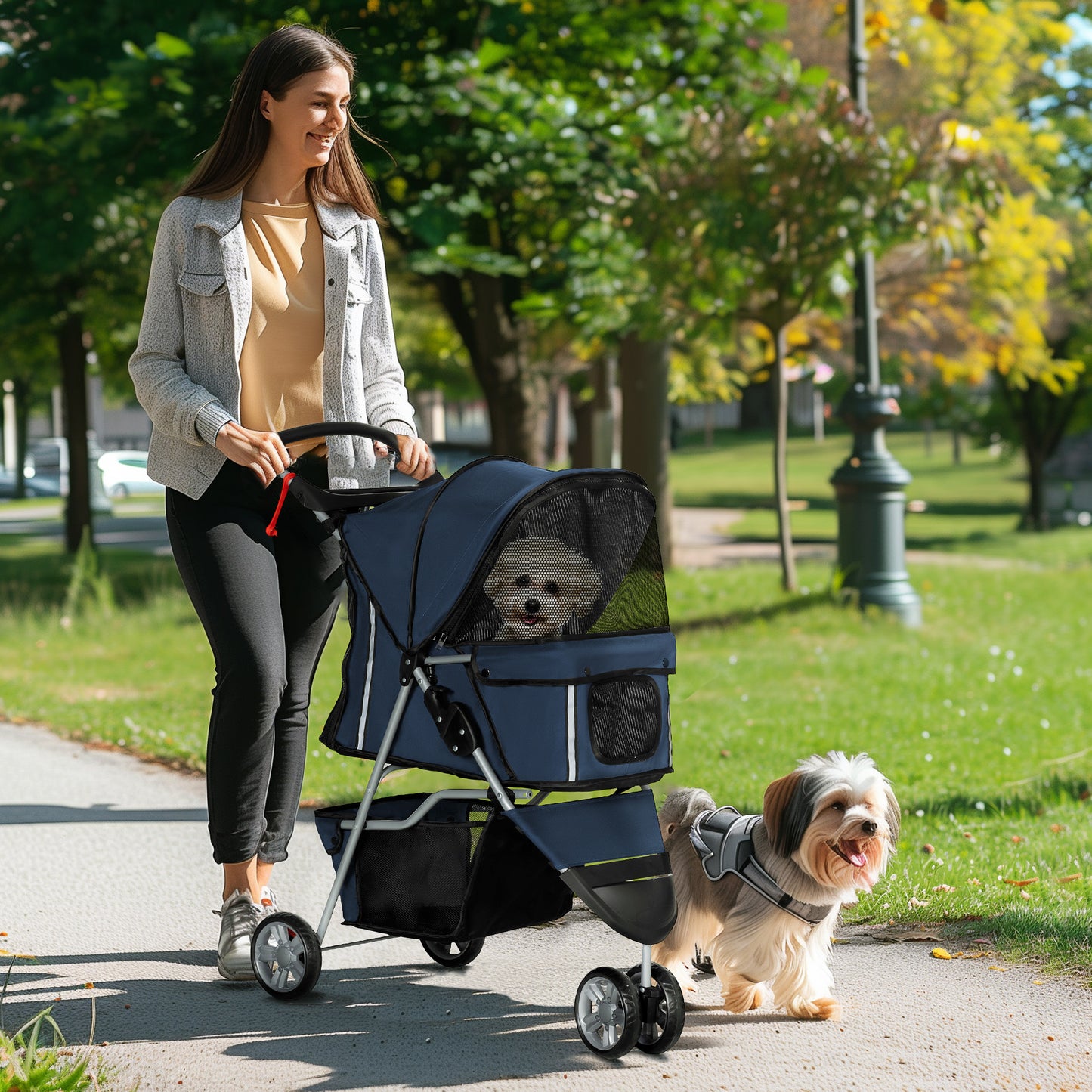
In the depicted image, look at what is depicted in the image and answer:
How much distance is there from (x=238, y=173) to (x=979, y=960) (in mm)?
2853

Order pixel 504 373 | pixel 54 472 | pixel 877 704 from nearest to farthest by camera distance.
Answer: pixel 877 704, pixel 504 373, pixel 54 472

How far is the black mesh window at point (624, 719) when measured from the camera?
314 centimetres

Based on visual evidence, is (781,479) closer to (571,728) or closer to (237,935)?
(237,935)

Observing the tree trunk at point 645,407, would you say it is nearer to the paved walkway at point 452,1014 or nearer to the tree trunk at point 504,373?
the tree trunk at point 504,373

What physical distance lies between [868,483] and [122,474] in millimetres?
36319

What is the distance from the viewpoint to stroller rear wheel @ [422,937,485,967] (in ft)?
12.9

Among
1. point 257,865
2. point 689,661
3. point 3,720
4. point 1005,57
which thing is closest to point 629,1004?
point 257,865

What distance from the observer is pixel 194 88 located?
10461 mm

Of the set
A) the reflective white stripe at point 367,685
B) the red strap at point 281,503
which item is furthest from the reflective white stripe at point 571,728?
the red strap at point 281,503

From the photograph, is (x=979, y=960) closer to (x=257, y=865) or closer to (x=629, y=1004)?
(x=629, y=1004)

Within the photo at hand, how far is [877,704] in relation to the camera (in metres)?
8.42

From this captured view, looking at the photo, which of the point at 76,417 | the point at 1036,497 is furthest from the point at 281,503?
the point at 1036,497

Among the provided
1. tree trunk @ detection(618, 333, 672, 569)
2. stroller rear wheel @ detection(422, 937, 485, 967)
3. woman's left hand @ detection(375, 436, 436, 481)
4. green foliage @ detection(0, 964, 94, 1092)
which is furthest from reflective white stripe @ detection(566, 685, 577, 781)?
tree trunk @ detection(618, 333, 672, 569)

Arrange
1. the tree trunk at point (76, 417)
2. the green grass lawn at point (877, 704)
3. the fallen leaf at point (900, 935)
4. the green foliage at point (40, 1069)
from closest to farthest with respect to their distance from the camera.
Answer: the green foliage at point (40, 1069), the fallen leaf at point (900, 935), the green grass lawn at point (877, 704), the tree trunk at point (76, 417)
